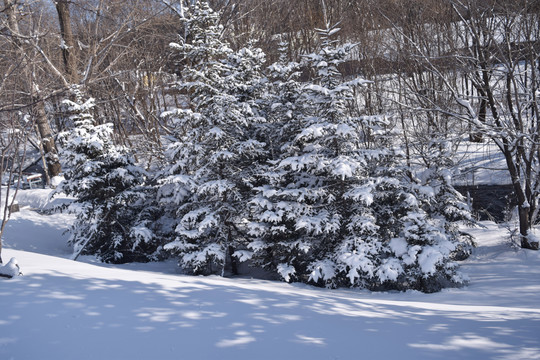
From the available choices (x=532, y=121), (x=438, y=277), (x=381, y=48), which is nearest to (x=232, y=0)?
(x=381, y=48)

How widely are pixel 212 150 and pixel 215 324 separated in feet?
24.1

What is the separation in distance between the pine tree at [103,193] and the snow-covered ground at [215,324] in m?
5.47

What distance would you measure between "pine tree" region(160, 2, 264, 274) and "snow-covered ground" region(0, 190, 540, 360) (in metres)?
4.48

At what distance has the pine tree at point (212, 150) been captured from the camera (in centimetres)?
1106

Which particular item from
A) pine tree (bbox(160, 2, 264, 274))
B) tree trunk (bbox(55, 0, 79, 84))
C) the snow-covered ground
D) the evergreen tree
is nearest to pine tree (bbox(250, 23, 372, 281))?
the evergreen tree

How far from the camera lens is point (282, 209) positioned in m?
10.6

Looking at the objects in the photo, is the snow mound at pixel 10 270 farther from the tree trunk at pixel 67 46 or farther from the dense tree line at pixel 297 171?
the tree trunk at pixel 67 46

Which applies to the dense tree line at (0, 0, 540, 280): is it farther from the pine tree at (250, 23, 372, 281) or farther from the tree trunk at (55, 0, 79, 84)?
the tree trunk at (55, 0, 79, 84)

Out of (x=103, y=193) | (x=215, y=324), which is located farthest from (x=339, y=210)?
(x=103, y=193)

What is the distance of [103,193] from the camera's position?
498 inches

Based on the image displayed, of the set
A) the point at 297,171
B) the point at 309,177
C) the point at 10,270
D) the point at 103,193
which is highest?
the point at 297,171

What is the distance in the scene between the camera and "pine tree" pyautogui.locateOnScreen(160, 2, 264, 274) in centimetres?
1106

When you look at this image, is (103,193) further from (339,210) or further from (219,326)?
(219,326)

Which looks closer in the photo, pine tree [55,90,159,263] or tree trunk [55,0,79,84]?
pine tree [55,90,159,263]
